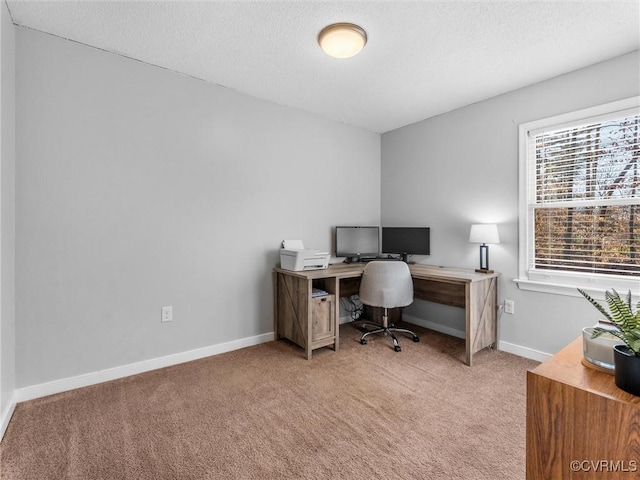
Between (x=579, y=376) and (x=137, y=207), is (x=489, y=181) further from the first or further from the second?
(x=137, y=207)

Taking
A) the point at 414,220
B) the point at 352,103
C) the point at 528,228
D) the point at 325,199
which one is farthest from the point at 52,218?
the point at 528,228

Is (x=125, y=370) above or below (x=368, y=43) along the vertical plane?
below

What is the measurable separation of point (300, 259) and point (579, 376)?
2212mm

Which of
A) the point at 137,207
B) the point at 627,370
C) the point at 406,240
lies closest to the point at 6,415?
the point at 137,207

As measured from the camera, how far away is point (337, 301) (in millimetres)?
2990

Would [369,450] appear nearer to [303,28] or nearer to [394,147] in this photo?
[303,28]

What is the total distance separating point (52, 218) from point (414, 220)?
3.41 m

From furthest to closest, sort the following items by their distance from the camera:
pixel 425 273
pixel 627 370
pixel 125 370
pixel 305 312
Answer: pixel 425 273 → pixel 305 312 → pixel 125 370 → pixel 627 370

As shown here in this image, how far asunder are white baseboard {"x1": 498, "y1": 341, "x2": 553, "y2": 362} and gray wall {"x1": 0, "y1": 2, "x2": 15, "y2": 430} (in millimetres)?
3710

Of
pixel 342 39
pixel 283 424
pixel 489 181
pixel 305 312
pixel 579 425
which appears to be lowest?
pixel 283 424

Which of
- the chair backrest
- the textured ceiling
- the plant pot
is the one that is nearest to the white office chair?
the chair backrest

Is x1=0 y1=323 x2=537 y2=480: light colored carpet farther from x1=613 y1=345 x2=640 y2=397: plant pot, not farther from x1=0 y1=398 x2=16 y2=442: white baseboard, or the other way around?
x1=613 y1=345 x2=640 y2=397: plant pot

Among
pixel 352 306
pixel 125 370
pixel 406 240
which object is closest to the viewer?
pixel 125 370

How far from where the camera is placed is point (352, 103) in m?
3.25
